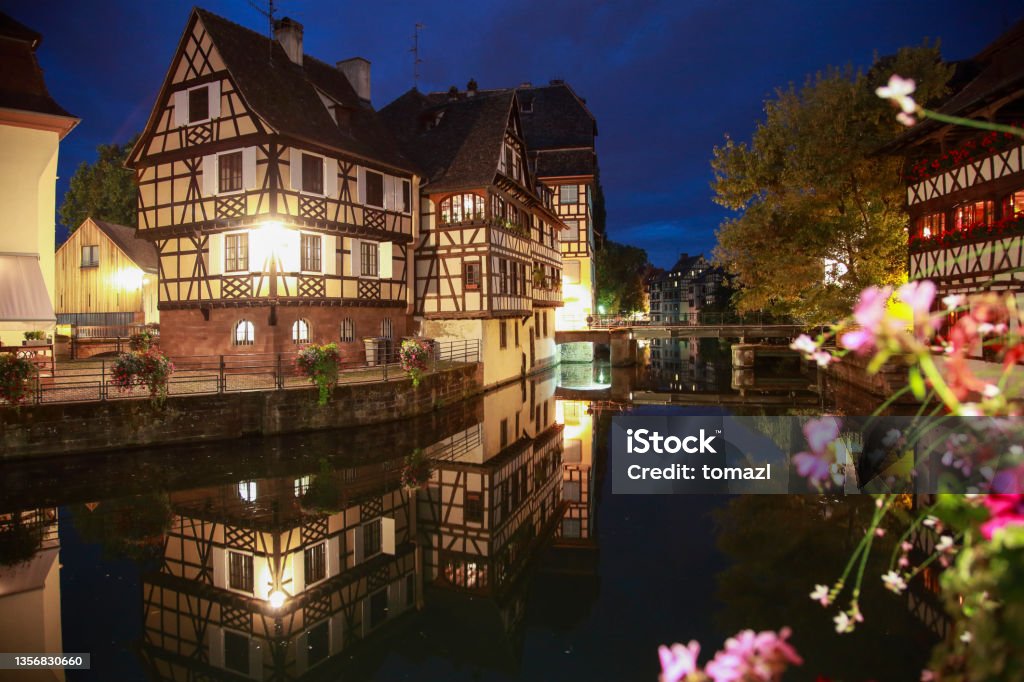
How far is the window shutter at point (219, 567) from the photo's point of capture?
9.18m

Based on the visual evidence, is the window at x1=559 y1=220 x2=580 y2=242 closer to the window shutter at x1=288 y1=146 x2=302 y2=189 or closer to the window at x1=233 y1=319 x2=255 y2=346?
the window shutter at x1=288 y1=146 x2=302 y2=189

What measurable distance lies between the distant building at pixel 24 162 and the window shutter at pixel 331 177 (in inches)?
289

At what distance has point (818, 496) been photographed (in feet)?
41.3

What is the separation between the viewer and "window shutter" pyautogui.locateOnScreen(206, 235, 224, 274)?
Result: 22500mm

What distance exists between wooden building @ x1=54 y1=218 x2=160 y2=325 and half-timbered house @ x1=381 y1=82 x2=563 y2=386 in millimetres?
15443

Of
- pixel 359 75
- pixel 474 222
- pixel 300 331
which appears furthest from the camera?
pixel 359 75

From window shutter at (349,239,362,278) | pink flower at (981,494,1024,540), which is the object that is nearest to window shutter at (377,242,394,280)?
window shutter at (349,239,362,278)

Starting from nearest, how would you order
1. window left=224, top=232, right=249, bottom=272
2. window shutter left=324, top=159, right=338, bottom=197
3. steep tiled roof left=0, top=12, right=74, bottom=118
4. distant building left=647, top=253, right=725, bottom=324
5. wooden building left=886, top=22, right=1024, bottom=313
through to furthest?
wooden building left=886, top=22, right=1024, bottom=313, steep tiled roof left=0, top=12, right=74, bottom=118, window left=224, top=232, right=249, bottom=272, window shutter left=324, top=159, right=338, bottom=197, distant building left=647, top=253, right=725, bottom=324

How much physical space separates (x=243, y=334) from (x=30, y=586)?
47.1 ft

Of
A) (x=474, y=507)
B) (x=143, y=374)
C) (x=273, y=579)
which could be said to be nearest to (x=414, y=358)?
(x=143, y=374)

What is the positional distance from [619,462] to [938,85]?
1976cm

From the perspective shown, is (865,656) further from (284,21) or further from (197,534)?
(284,21)

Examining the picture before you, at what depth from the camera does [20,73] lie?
1966 cm

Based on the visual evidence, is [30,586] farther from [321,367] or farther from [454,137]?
[454,137]
